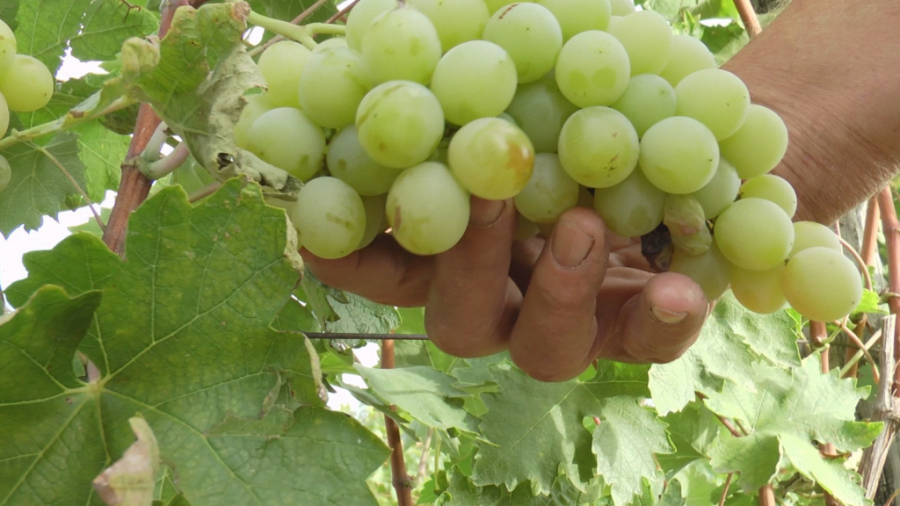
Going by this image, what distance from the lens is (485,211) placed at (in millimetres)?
611

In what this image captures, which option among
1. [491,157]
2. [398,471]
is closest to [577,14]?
[491,157]

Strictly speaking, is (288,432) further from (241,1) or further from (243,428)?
(241,1)

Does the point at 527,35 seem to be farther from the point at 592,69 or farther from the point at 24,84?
the point at 24,84

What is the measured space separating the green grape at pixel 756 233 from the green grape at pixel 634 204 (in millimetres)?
63

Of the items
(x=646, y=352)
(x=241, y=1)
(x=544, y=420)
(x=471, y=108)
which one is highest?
(x=241, y=1)

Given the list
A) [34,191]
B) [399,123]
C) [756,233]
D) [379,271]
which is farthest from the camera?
[34,191]

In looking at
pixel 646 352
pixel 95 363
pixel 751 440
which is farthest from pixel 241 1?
pixel 751 440

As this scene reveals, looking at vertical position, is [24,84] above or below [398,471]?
above

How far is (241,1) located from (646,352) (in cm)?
49

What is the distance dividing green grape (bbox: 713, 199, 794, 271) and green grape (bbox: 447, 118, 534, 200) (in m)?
0.20

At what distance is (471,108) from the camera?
0.54 m

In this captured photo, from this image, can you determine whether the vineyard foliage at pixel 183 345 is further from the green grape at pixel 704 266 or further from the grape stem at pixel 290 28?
the green grape at pixel 704 266

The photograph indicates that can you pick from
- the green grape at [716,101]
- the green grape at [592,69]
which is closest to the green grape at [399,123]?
the green grape at [592,69]

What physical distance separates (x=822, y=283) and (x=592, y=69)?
275 millimetres
